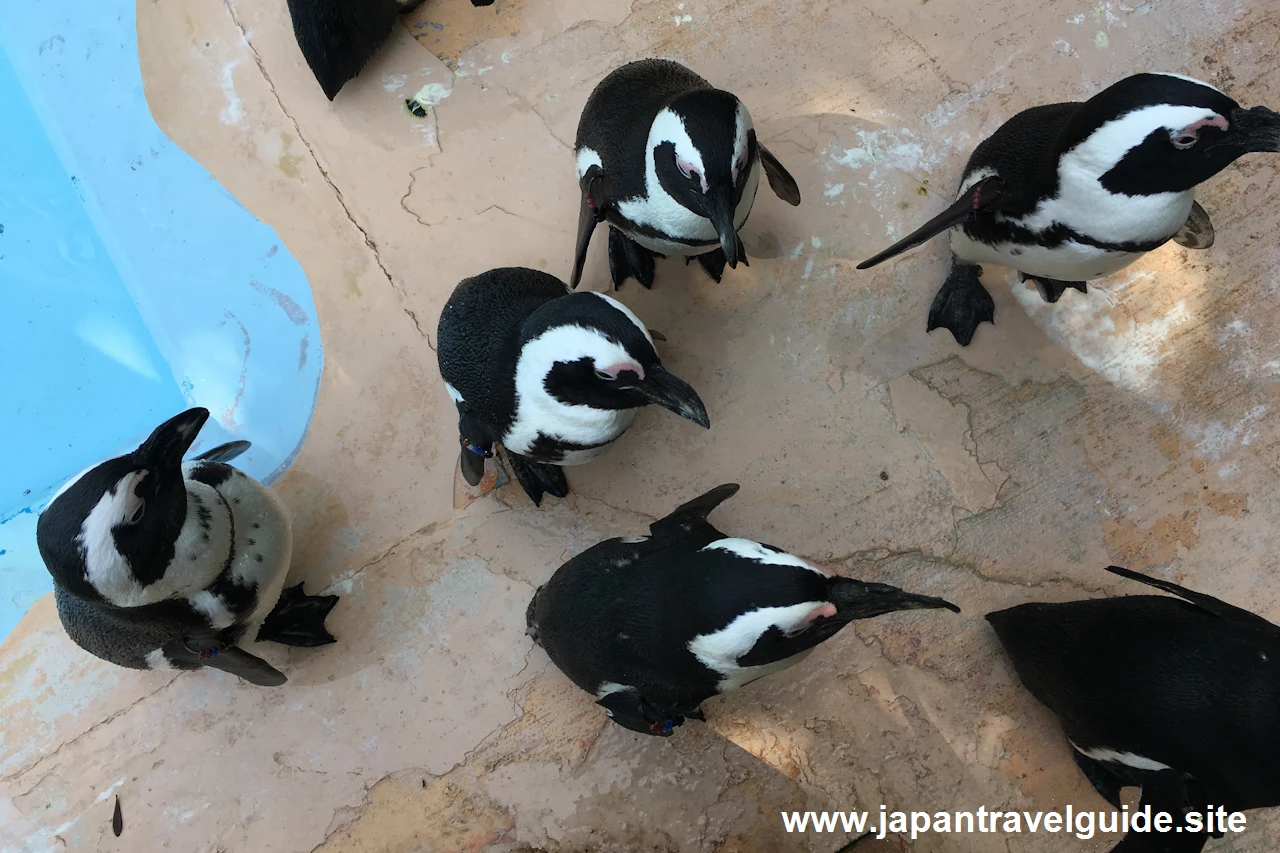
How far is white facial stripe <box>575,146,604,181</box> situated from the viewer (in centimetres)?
204

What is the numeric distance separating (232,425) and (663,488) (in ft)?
4.53

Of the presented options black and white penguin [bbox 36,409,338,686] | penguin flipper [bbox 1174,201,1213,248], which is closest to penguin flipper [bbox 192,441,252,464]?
black and white penguin [bbox 36,409,338,686]

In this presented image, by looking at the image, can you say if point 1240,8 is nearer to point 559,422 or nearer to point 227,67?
point 559,422

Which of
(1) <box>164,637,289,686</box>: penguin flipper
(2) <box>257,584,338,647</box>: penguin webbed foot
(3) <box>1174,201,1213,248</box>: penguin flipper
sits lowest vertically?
(2) <box>257,584,338,647</box>: penguin webbed foot

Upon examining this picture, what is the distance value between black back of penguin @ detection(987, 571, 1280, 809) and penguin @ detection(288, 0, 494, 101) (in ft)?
8.17

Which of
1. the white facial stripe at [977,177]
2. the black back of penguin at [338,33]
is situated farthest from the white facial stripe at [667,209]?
the black back of penguin at [338,33]

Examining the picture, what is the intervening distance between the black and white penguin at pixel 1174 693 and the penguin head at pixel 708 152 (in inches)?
45.9

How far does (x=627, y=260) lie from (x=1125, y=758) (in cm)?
177

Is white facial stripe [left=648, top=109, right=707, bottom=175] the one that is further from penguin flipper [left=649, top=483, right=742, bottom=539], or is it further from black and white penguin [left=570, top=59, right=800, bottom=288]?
penguin flipper [left=649, top=483, right=742, bottom=539]

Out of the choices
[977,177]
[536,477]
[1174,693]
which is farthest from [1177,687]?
[536,477]

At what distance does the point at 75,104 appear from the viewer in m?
2.65

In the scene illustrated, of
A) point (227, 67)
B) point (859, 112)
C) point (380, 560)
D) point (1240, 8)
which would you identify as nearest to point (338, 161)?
point (227, 67)

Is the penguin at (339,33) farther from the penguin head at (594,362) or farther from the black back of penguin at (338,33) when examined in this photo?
the penguin head at (594,362)

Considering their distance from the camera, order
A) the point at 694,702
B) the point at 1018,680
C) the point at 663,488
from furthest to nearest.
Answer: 1. the point at 663,488
2. the point at 1018,680
3. the point at 694,702
